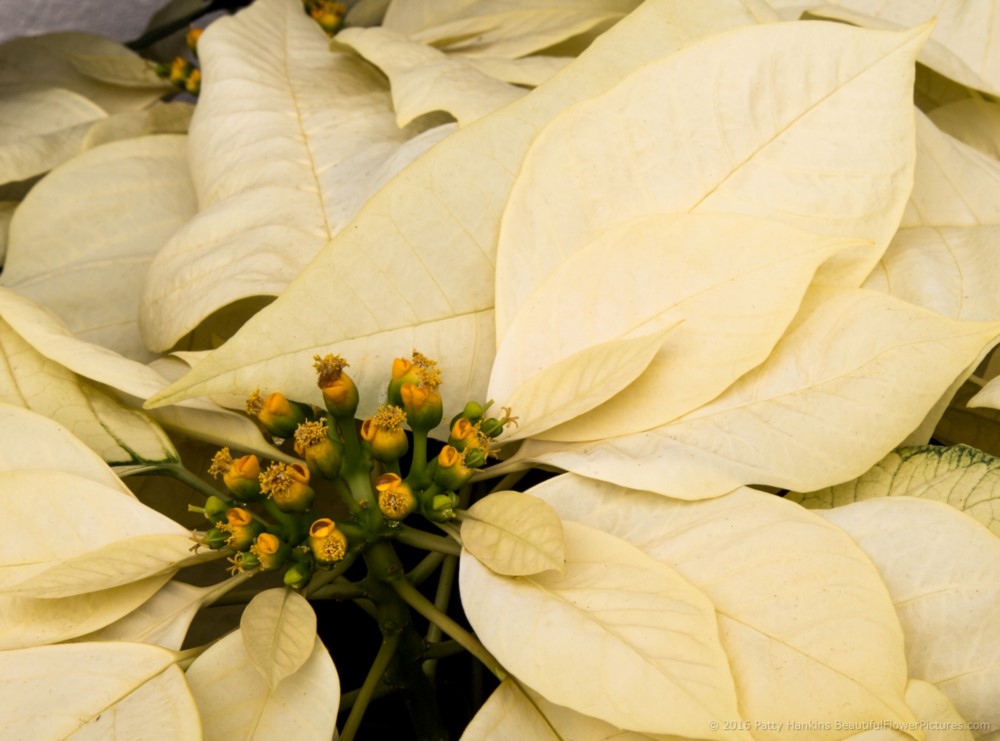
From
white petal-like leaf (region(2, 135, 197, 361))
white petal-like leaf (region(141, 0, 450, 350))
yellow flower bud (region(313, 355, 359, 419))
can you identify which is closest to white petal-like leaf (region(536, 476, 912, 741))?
yellow flower bud (region(313, 355, 359, 419))

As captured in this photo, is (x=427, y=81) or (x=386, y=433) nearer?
(x=386, y=433)

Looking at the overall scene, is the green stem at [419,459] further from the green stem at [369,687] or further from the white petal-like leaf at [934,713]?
the white petal-like leaf at [934,713]

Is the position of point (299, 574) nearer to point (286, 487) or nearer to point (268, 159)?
point (286, 487)

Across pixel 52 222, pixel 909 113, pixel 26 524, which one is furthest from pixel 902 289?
pixel 52 222

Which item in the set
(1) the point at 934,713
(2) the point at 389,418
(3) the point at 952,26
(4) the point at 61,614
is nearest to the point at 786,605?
(1) the point at 934,713

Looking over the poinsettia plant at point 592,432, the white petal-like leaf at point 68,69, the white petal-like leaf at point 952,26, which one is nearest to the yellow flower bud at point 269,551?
the poinsettia plant at point 592,432

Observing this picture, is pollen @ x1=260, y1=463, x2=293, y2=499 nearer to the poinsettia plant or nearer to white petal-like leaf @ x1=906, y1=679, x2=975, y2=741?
the poinsettia plant
